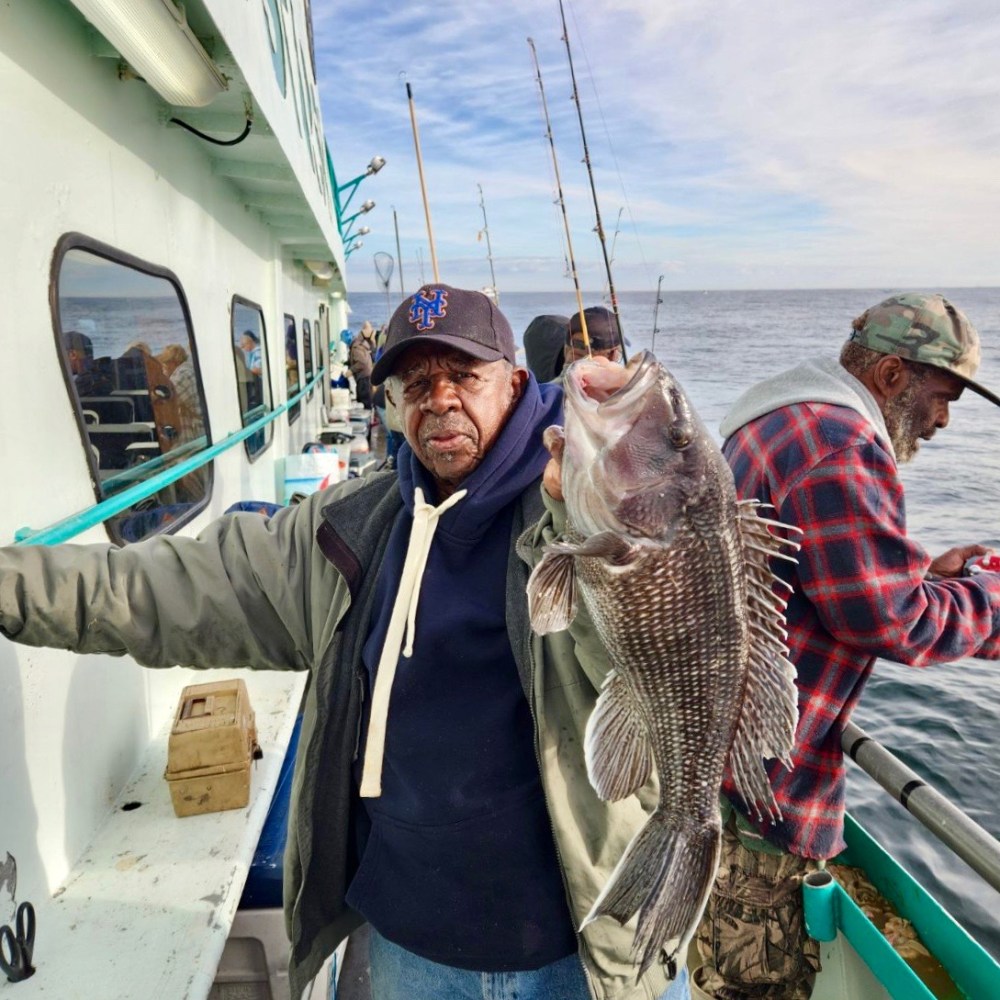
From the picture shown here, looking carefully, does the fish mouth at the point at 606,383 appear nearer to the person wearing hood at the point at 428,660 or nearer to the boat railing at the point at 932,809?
the person wearing hood at the point at 428,660

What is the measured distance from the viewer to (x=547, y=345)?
20.4 feet

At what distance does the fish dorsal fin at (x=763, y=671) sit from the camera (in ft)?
6.24

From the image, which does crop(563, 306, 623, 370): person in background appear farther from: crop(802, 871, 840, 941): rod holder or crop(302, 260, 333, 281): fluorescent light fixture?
crop(302, 260, 333, 281): fluorescent light fixture

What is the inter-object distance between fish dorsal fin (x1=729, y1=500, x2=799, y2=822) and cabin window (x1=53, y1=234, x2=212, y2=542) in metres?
2.22

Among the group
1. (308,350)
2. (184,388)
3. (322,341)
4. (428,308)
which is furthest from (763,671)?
(322,341)

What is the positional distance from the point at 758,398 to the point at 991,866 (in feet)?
5.15

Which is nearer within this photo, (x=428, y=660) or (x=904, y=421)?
(x=428, y=660)

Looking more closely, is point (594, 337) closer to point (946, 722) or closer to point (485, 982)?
point (485, 982)

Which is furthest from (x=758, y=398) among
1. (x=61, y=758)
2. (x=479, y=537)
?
(x=61, y=758)

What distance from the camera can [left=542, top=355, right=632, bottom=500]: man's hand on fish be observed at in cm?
184

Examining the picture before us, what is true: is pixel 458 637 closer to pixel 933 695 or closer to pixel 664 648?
pixel 664 648

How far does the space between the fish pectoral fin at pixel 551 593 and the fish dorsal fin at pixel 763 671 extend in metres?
0.45

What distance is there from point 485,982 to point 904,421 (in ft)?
7.91

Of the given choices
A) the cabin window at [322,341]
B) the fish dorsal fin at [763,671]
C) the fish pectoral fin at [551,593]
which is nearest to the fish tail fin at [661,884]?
the fish dorsal fin at [763,671]
